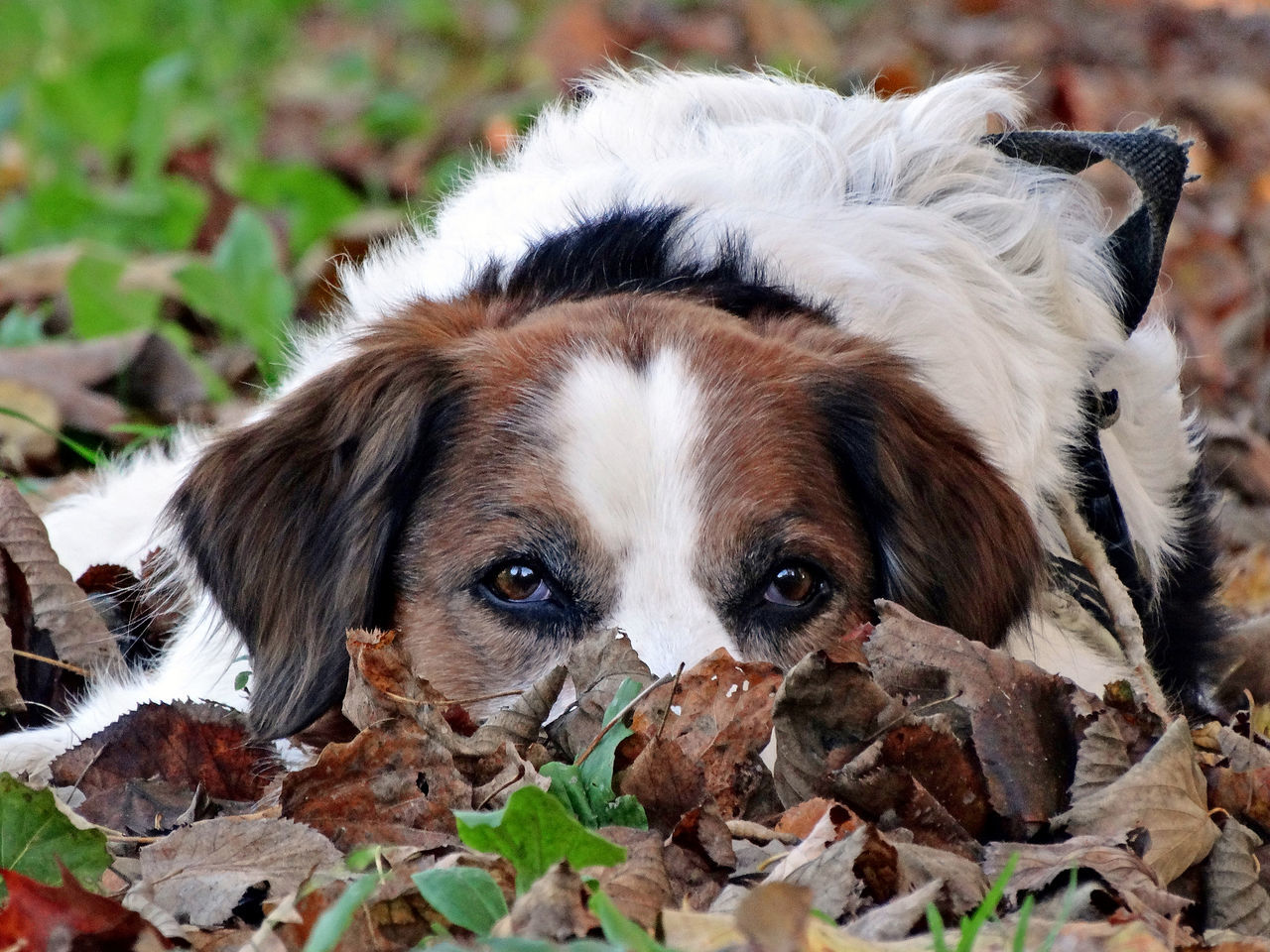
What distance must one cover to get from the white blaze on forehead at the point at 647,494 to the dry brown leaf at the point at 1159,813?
→ 52 centimetres

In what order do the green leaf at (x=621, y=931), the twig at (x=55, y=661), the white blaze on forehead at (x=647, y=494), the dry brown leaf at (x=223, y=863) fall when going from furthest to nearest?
the twig at (x=55, y=661), the white blaze on forehead at (x=647, y=494), the dry brown leaf at (x=223, y=863), the green leaf at (x=621, y=931)

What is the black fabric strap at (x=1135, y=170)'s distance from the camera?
3102mm

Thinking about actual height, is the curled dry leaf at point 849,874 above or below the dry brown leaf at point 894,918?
below

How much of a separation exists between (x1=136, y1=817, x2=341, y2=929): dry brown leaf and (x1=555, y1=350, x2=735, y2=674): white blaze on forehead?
52cm

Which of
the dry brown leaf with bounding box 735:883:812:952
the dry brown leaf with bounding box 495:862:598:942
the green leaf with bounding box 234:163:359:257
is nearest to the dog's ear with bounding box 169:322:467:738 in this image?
the dry brown leaf with bounding box 495:862:598:942

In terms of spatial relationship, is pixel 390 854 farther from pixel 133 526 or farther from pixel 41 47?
pixel 41 47

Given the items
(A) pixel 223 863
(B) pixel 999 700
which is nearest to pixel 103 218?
(A) pixel 223 863

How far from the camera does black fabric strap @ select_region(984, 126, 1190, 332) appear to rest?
310cm

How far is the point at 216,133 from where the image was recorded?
7730 millimetres

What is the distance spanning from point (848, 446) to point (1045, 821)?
752 mm

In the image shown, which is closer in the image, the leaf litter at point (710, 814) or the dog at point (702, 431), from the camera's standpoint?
the leaf litter at point (710, 814)

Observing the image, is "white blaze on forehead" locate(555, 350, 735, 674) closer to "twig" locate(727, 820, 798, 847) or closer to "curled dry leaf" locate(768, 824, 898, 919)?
"twig" locate(727, 820, 798, 847)

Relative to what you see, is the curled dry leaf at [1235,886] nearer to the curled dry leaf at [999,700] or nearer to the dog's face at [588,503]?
the curled dry leaf at [999,700]

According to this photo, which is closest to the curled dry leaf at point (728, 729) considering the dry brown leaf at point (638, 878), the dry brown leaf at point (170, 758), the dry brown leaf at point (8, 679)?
the dry brown leaf at point (638, 878)
